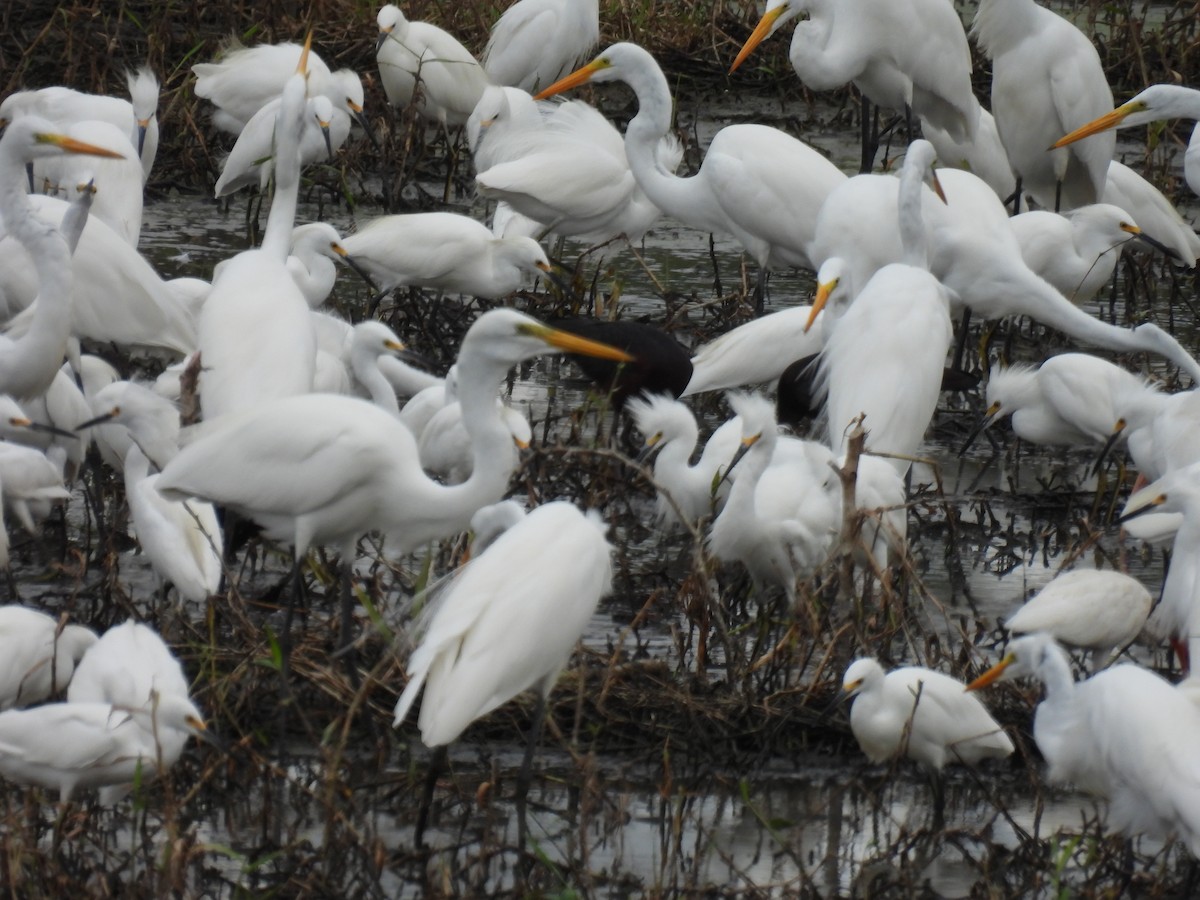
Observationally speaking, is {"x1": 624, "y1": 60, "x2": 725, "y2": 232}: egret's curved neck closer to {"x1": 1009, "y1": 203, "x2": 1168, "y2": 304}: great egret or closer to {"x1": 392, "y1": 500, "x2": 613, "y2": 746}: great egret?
{"x1": 1009, "y1": 203, "x2": 1168, "y2": 304}: great egret

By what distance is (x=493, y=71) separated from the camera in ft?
33.6

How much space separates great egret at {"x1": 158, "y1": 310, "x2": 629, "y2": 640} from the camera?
170 inches

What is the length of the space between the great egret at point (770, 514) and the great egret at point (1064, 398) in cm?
122

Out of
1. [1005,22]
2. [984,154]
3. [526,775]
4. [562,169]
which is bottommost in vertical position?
[526,775]

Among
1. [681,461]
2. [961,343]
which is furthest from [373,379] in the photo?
[961,343]

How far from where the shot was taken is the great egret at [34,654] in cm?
415

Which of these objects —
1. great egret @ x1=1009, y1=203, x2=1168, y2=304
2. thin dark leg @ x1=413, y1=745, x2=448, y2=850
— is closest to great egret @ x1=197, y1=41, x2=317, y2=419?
→ thin dark leg @ x1=413, y1=745, x2=448, y2=850

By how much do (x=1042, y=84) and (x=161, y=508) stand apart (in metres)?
4.95

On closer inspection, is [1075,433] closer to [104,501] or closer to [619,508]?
[619,508]

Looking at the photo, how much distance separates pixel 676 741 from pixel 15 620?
1459 mm

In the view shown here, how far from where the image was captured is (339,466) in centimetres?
435

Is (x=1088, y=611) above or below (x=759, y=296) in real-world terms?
below

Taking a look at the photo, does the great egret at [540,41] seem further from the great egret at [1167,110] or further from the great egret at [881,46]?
the great egret at [1167,110]

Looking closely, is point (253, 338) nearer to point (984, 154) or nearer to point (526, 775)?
point (526, 775)
